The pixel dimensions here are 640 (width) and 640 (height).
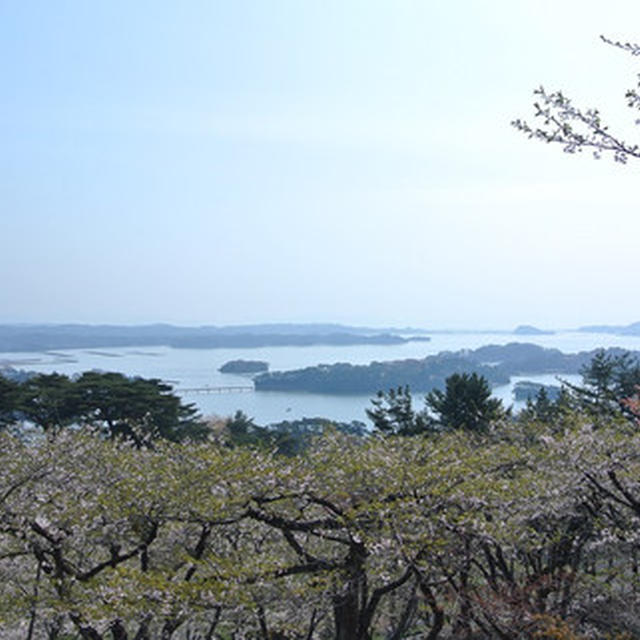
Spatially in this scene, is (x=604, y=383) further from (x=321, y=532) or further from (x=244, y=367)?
(x=244, y=367)

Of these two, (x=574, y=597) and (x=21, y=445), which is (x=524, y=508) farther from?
(x=21, y=445)

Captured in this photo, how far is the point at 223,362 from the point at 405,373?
177 ft

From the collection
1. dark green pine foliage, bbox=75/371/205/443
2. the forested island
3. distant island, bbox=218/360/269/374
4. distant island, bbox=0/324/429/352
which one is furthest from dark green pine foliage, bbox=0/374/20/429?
distant island, bbox=0/324/429/352

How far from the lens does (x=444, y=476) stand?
6.42 meters

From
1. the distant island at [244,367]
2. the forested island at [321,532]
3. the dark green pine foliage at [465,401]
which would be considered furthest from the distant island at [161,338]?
the forested island at [321,532]

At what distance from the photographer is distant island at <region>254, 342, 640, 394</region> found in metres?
79.1

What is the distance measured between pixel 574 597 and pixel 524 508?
1.33 m

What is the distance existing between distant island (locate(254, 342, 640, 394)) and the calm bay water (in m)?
1.86

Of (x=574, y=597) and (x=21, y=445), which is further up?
(x=21, y=445)

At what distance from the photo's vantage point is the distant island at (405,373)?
3115 inches

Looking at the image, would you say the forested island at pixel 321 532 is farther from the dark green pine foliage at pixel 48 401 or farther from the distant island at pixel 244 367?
the distant island at pixel 244 367

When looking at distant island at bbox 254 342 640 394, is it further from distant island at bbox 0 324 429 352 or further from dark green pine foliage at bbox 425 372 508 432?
distant island at bbox 0 324 429 352

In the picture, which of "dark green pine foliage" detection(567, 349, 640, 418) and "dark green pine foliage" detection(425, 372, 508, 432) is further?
"dark green pine foliage" detection(567, 349, 640, 418)

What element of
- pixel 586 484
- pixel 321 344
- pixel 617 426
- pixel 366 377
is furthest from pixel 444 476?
pixel 321 344
